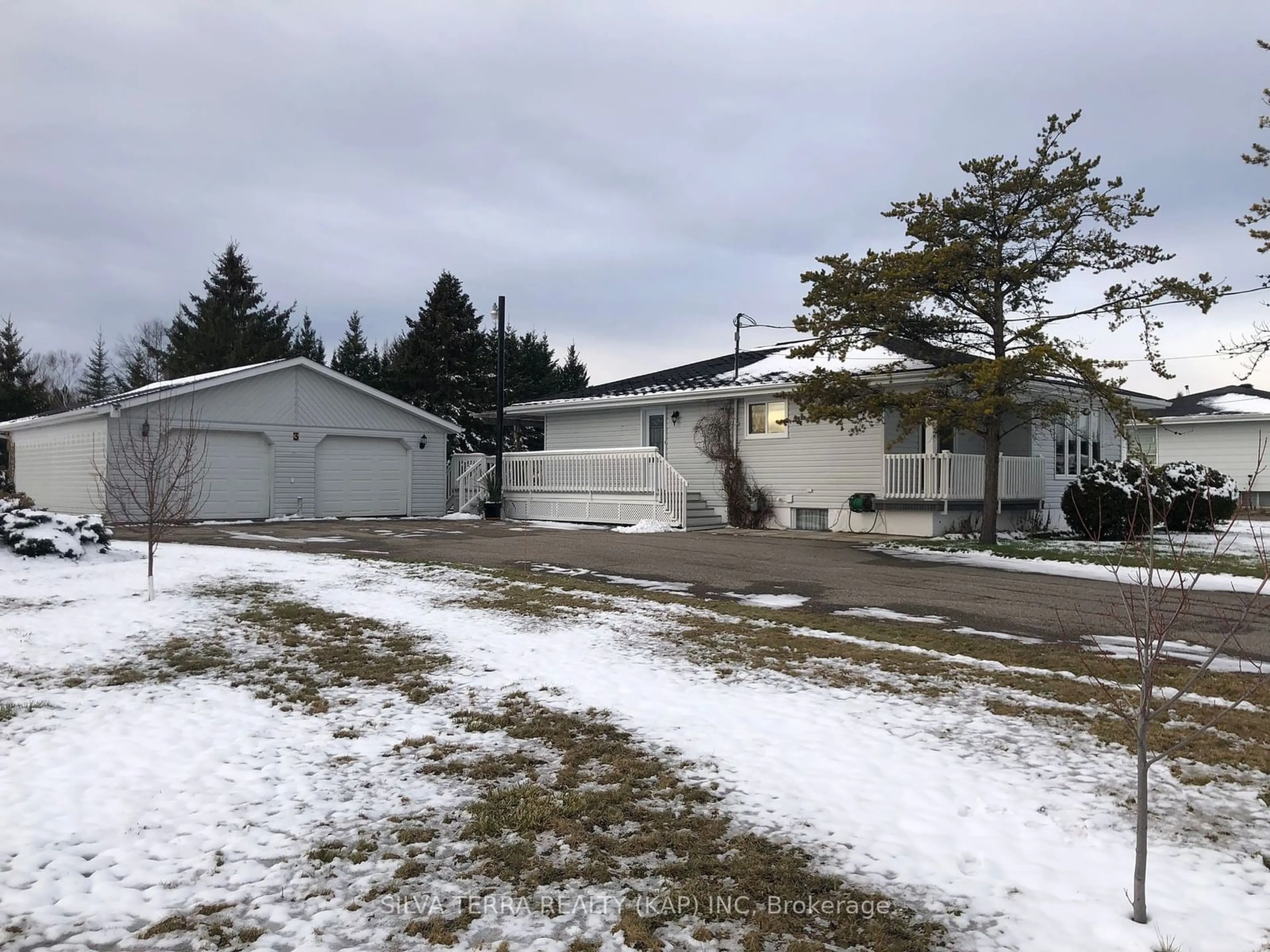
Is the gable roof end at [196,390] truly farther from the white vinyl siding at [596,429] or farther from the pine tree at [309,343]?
the pine tree at [309,343]

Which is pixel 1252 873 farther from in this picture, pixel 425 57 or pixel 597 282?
pixel 597 282

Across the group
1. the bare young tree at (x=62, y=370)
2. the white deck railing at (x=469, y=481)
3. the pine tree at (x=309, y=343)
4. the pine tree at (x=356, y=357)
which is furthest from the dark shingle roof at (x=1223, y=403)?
the bare young tree at (x=62, y=370)

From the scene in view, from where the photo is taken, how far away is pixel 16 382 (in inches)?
1609

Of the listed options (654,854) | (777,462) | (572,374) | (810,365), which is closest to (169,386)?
(777,462)

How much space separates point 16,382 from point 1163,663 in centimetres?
4925

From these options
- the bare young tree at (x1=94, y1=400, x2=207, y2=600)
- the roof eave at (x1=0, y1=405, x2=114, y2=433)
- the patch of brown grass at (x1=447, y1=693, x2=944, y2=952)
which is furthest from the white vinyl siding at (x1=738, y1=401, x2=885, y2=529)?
the roof eave at (x1=0, y1=405, x2=114, y2=433)

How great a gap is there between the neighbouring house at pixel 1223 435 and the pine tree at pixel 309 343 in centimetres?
4289

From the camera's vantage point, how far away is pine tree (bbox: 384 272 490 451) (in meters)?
37.3

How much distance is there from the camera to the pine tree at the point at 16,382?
32562 mm

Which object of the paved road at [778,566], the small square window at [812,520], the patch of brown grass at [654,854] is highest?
the small square window at [812,520]

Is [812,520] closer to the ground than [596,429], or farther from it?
closer to the ground

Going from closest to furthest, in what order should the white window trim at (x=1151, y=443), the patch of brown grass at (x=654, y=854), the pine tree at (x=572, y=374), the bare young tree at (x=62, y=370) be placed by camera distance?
the patch of brown grass at (x=654, y=854) < the white window trim at (x=1151, y=443) < the pine tree at (x=572, y=374) < the bare young tree at (x=62, y=370)

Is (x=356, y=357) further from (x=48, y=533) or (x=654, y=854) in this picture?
(x=654, y=854)

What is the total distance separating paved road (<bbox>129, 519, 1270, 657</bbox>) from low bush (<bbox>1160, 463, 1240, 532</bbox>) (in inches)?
232
